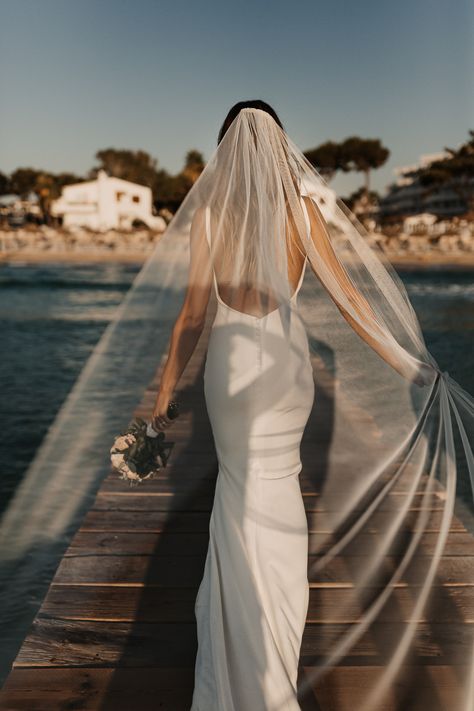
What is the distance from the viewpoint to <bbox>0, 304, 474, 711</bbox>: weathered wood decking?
234 cm

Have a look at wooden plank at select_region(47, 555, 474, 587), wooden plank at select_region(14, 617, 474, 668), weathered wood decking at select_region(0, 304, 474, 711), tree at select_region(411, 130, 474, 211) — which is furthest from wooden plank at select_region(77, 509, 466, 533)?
tree at select_region(411, 130, 474, 211)

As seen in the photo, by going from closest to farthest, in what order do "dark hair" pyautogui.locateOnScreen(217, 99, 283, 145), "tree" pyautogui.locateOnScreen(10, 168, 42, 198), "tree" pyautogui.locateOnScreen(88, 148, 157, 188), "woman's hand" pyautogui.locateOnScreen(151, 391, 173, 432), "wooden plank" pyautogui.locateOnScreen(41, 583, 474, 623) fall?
"dark hair" pyautogui.locateOnScreen(217, 99, 283, 145) → "woman's hand" pyautogui.locateOnScreen(151, 391, 173, 432) → "wooden plank" pyautogui.locateOnScreen(41, 583, 474, 623) → "tree" pyautogui.locateOnScreen(10, 168, 42, 198) → "tree" pyautogui.locateOnScreen(88, 148, 157, 188)

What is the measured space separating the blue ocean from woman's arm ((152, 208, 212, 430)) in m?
0.89

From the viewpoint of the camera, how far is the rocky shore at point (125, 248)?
4291 centimetres

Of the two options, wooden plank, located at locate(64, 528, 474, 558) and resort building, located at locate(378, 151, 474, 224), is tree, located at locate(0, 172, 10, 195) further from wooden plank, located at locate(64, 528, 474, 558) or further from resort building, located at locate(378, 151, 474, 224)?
wooden plank, located at locate(64, 528, 474, 558)

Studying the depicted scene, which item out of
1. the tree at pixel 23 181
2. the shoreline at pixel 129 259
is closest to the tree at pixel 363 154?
the shoreline at pixel 129 259

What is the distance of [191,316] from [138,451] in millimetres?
462

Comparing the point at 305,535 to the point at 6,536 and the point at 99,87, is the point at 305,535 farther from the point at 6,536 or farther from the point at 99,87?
the point at 99,87

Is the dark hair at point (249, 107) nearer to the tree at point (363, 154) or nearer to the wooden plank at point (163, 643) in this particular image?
the wooden plank at point (163, 643)

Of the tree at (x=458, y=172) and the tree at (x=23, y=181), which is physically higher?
the tree at (x=458, y=172)

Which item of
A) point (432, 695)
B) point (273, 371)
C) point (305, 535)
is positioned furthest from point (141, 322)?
point (432, 695)

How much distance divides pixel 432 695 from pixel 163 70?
140 feet

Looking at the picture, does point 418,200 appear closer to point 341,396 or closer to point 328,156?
point 328,156

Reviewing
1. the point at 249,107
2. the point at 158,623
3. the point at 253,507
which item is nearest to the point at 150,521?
the point at 158,623
